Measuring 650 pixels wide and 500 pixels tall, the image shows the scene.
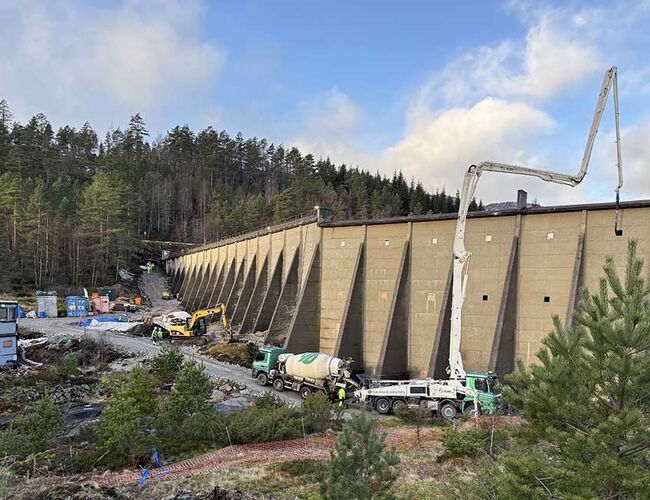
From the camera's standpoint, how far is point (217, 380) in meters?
27.5

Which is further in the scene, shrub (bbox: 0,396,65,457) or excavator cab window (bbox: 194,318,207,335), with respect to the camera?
excavator cab window (bbox: 194,318,207,335)

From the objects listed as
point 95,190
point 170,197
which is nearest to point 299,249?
point 95,190

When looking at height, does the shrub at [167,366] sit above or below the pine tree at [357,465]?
below

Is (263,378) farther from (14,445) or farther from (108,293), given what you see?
(108,293)

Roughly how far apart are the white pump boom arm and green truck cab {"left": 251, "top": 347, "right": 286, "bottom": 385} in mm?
10759

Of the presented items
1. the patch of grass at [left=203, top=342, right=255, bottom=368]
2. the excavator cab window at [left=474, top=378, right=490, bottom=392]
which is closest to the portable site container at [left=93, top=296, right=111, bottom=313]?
the patch of grass at [left=203, top=342, right=255, bottom=368]

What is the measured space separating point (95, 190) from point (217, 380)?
177 feet

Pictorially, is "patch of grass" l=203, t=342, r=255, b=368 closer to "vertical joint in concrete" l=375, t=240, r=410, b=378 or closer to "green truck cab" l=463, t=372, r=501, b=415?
"vertical joint in concrete" l=375, t=240, r=410, b=378

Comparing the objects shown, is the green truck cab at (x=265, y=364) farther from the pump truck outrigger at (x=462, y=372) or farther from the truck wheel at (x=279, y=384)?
the pump truck outrigger at (x=462, y=372)

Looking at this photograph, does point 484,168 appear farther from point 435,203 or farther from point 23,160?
point 23,160

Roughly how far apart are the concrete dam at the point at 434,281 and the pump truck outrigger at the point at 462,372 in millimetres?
1742

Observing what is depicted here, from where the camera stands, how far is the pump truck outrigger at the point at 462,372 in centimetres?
1942

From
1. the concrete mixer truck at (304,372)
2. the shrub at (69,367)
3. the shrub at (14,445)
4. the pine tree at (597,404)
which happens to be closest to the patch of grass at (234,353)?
the concrete mixer truck at (304,372)

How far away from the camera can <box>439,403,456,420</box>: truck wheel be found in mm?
19703
